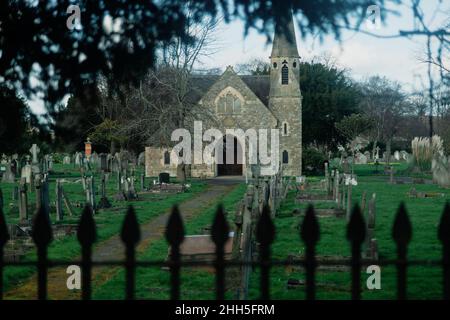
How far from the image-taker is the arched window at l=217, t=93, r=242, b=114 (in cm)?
4134

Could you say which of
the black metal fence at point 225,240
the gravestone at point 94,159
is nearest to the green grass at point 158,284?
the black metal fence at point 225,240

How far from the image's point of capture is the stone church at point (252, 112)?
4122 cm

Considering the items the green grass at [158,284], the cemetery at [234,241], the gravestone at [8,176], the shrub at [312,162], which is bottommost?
the green grass at [158,284]

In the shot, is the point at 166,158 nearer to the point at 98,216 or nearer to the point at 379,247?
the point at 98,216

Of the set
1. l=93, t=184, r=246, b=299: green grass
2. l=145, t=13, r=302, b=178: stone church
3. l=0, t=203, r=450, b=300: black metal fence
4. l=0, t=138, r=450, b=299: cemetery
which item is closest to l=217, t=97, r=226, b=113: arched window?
l=145, t=13, r=302, b=178: stone church

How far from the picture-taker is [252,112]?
135ft

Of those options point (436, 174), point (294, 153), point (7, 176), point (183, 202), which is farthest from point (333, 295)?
point (294, 153)

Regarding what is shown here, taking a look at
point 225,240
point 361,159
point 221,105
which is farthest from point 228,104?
point 225,240

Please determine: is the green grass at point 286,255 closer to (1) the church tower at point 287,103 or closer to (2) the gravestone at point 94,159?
(1) the church tower at point 287,103

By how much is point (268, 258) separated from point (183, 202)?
65.6 feet

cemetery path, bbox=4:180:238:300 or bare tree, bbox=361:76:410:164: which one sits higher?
bare tree, bbox=361:76:410:164

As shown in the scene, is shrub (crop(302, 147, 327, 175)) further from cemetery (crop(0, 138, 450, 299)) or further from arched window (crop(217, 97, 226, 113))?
cemetery (crop(0, 138, 450, 299))

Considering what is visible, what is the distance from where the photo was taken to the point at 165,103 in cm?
3272

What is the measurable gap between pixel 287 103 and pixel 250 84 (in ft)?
13.6
